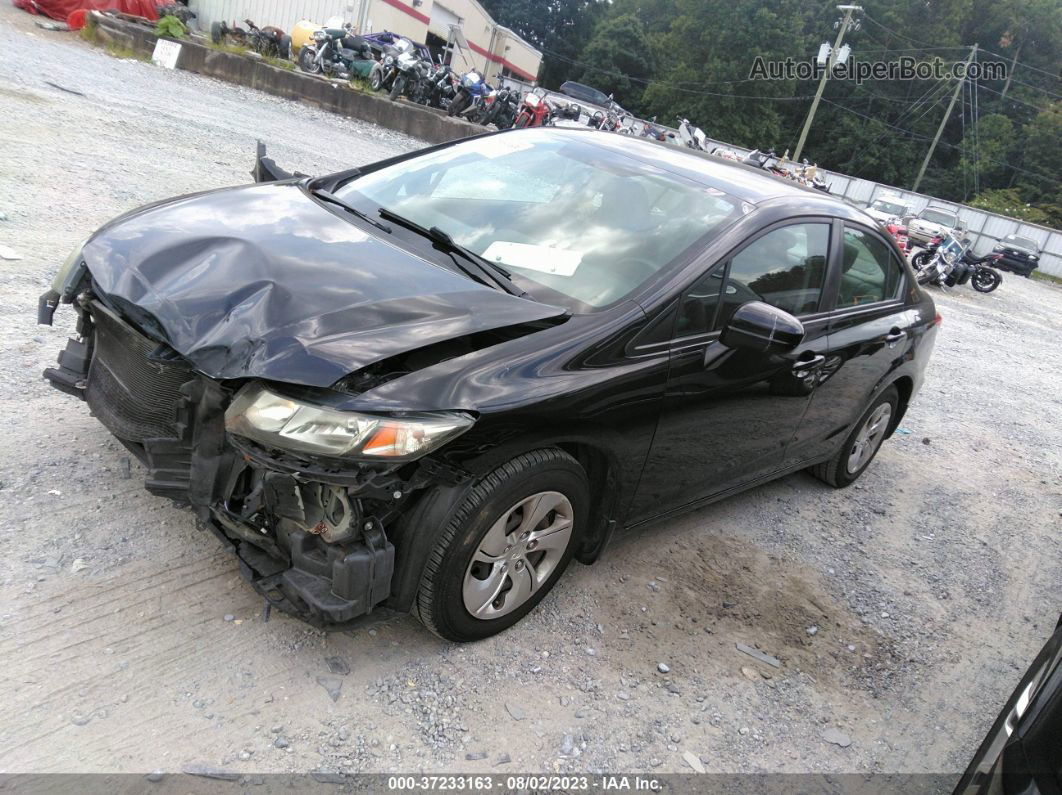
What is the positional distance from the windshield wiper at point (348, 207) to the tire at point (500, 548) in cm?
127

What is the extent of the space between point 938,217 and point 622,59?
45.8 meters

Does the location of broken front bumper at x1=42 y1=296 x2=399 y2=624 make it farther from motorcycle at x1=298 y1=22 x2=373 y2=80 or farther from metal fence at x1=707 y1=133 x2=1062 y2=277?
metal fence at x1=707 y1=133 x2=1062 y2=277

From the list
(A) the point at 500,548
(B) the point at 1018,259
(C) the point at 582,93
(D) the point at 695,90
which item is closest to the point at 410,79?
(C) the point at 582,93

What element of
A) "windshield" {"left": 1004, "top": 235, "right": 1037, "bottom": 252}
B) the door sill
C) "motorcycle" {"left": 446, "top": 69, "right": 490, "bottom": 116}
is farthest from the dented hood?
"windshield" {"left": 1004, "top": 235, "right": 1037, "bottom": 252}

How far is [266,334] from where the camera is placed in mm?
2402

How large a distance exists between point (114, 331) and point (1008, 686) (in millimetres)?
4038

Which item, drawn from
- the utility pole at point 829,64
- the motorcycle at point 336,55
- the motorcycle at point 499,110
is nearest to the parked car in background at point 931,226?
the utility pole at point 829,64

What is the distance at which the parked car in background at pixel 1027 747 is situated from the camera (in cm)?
196

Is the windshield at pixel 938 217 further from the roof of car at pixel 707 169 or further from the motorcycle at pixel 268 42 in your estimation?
the roof of car at pixel 707 169

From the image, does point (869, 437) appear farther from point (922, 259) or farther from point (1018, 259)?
point (1018, 259)

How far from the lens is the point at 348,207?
3.49 metres

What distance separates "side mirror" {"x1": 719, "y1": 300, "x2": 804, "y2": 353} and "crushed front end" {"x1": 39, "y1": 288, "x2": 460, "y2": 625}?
1.30 metres

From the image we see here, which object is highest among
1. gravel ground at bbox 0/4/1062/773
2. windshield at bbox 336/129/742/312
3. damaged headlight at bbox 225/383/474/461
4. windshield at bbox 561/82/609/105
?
windshield at bbox 561/82/609/105

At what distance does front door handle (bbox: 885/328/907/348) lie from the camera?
4.46 metres
